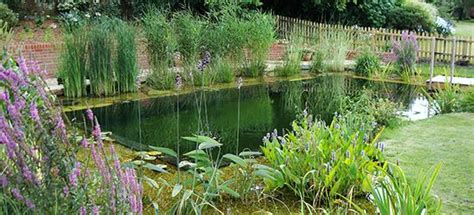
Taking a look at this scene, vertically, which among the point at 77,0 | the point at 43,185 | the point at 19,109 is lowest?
the point at 43,185

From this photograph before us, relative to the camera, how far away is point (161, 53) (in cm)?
904

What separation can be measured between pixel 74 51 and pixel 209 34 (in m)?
2.45

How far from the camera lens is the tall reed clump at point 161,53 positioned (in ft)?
29.5

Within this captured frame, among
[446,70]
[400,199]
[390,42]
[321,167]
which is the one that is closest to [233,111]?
[321,167]

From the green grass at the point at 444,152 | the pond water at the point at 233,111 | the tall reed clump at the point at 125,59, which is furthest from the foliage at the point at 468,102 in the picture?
the tall reed clump at the point at 125,59

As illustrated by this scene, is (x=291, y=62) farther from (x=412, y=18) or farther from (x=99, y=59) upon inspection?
(x=412, y=18)

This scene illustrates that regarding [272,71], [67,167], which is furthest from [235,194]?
[272,71]

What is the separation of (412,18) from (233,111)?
9.87 m

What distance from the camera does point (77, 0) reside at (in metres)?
12.5

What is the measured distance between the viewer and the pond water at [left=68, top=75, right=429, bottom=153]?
6250 millimetres

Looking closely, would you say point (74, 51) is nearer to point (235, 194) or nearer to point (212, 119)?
point (212, 119)

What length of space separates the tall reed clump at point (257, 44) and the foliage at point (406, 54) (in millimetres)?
2379

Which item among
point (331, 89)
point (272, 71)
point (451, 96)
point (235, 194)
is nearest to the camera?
point (235, 194)

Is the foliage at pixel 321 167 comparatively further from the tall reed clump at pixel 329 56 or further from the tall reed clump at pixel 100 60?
the tall reed clump at pixel 329 56
